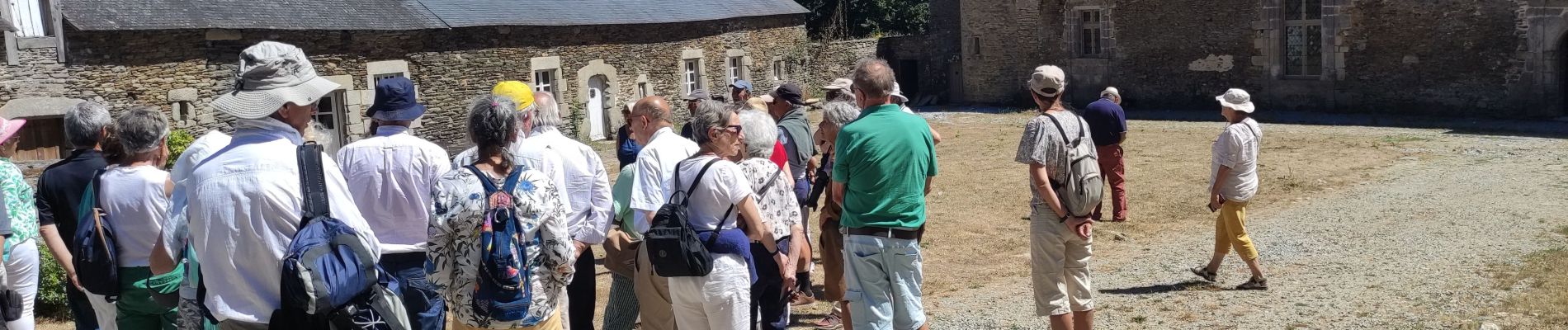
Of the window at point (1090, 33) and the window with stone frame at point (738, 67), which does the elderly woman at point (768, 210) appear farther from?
→ the window with stone frame at point (738, 67)

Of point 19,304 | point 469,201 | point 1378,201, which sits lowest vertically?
point 1378,201

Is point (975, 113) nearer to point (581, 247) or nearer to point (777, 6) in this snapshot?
point (777, 6)

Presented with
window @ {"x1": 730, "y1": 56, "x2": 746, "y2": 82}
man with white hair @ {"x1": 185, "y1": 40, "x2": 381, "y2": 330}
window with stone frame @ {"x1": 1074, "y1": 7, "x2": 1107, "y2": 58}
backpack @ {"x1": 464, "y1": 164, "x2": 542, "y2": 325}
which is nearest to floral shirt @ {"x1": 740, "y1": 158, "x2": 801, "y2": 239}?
backpack @ {"x1": 464, "y1": 164, "x2": 542, "y2": 325}

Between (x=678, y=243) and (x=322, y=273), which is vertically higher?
(x=322, y=273)

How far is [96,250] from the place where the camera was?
3975 millimetres

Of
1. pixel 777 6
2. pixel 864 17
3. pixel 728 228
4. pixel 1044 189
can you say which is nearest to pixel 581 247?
pixel 728 228

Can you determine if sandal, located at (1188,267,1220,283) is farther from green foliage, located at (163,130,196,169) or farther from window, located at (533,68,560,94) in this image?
window, located at (533,68,560,94)

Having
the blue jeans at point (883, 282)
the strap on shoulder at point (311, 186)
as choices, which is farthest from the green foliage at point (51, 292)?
the blue jeans at point (883, 282)

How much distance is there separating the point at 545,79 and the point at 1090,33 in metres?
9.68

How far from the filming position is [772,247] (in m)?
4.15

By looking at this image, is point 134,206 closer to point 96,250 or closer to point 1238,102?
point 96,250

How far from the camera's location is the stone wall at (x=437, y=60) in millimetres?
12492

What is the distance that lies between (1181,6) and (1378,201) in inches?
430

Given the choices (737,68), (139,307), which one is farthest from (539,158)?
(737,68)
